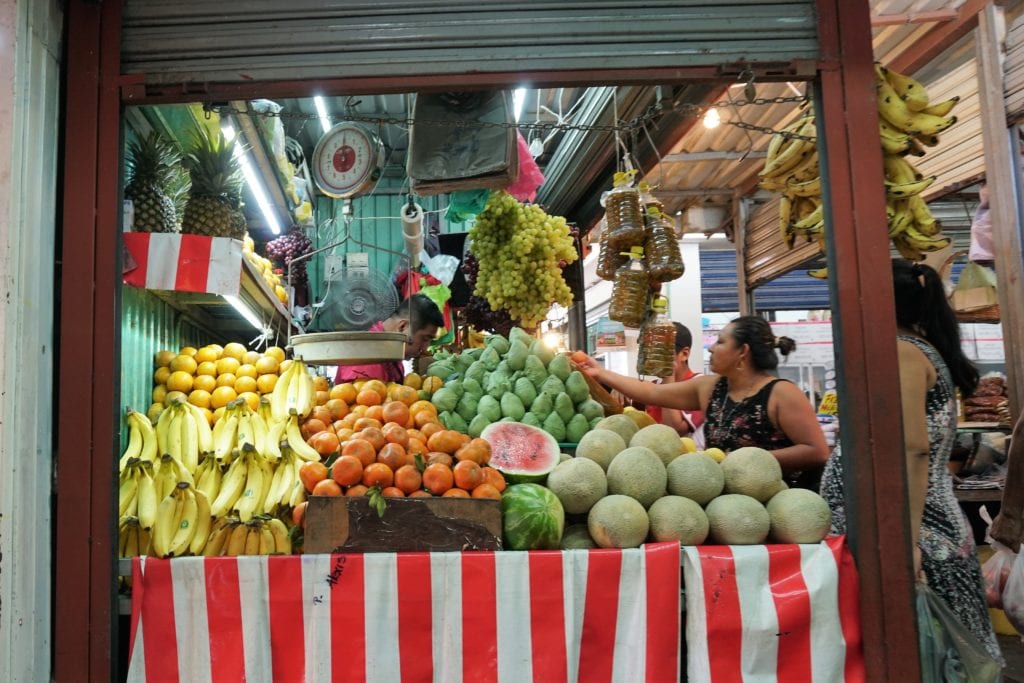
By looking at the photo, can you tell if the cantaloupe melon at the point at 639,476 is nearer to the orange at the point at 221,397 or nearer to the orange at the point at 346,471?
the orange at the point at 346,471

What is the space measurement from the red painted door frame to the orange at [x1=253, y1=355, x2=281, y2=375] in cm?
138

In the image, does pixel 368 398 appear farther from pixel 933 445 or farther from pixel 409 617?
pixel 933 445

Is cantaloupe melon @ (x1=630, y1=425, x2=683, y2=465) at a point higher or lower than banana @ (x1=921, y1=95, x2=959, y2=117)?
lower

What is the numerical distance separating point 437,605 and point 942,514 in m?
1.89

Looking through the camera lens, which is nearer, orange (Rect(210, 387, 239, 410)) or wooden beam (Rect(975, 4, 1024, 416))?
orange (Rect(210, 387, 239, 410))

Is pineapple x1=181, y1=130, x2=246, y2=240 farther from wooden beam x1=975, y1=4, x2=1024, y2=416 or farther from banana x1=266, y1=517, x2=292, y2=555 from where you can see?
wooden beam x1=975, y1=4, x2=1024, y2=416

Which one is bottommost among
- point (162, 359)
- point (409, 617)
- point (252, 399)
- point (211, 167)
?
point (409, 617)

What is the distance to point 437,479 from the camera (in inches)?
91.2

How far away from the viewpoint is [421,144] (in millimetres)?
3467

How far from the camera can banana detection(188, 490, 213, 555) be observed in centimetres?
231

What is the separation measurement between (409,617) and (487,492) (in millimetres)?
466

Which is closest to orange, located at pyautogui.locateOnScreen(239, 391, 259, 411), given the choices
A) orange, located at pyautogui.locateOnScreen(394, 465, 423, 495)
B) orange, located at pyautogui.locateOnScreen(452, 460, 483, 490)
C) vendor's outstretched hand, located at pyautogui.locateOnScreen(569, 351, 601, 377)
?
orange, located at pyautogui.locateOnScreen(394, 465, 423, 495)

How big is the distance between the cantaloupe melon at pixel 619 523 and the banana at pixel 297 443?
45.7 inches

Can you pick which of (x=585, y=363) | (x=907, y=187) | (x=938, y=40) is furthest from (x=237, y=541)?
(x=938, y=40)
